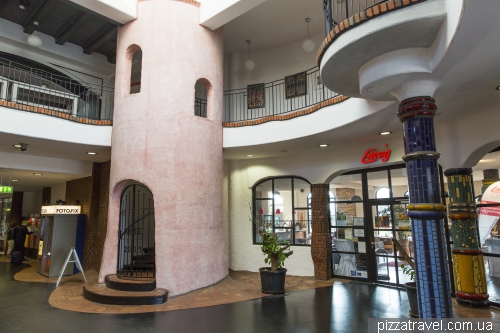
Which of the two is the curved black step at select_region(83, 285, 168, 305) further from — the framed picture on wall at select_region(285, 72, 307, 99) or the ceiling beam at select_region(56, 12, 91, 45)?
the ceiling beam at select_region(56, 12, 91, 45)

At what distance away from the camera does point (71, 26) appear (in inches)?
361

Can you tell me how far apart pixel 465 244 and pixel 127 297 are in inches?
241

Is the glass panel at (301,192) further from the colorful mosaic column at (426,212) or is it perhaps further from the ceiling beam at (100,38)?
the ceiling beam at (100,38)

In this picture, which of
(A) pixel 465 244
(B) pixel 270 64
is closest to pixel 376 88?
(A) pixel 465 244

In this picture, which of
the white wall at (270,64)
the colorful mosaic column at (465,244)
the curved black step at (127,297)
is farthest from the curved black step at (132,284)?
the white wall at (270,64)

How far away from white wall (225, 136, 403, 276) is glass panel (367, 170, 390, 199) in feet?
1.54

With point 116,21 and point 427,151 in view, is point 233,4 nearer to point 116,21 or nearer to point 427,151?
point 116,21

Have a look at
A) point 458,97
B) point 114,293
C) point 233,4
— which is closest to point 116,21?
point 233,4

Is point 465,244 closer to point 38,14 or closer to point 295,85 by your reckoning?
point 295,85

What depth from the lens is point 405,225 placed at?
740cm

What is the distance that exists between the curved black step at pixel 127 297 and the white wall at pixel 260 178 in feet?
11.9

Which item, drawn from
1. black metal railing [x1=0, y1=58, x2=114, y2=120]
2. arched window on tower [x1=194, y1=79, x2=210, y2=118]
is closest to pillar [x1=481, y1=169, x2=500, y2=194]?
arched window on tower [x1=194, y1=79, x2=210, y2=118]

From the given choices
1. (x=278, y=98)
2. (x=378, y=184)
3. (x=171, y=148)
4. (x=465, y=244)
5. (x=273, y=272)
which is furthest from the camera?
(x=278, y=98)

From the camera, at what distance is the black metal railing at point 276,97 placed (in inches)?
372
